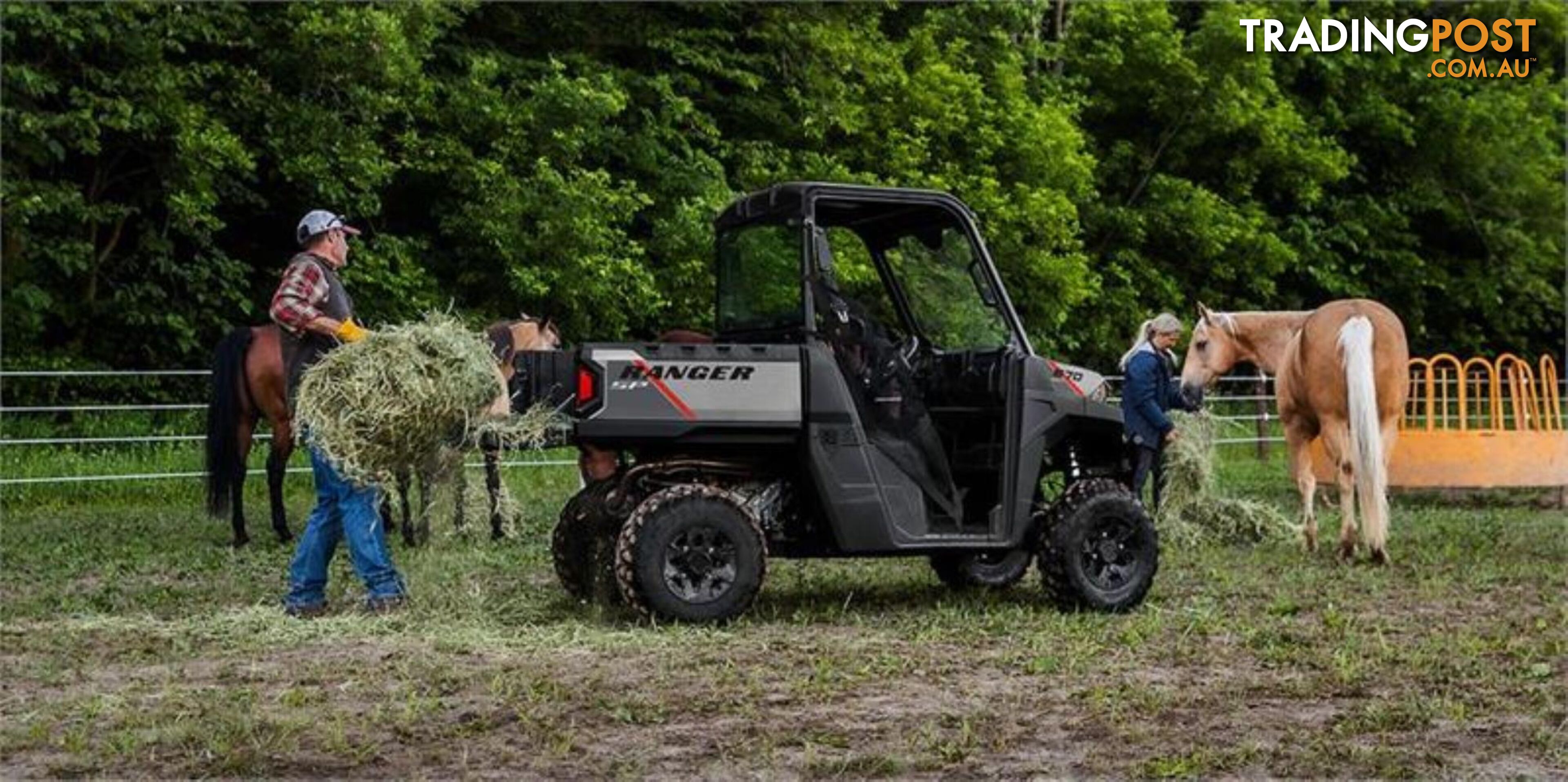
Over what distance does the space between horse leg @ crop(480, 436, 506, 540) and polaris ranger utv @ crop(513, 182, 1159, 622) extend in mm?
2553

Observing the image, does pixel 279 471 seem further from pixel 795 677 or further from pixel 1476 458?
pixel 1476 458

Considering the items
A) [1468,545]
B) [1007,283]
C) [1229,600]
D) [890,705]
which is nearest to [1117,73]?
[1007,283]

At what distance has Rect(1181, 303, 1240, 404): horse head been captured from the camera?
15.1 m

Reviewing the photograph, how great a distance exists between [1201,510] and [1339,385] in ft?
6.19

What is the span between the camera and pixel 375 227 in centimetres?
2209

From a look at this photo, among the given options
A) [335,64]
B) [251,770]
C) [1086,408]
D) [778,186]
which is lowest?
[251,770]

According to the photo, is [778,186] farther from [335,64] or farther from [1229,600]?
[335,64]

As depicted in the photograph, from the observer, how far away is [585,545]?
390 inches

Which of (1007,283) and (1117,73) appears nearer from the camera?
(1007,283)

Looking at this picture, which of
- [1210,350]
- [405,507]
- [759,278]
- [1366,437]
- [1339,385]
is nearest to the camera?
[759,278]

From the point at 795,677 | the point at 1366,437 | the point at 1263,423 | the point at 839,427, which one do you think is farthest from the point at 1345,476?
the point at 1263,423

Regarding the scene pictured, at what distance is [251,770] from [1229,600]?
5960mm

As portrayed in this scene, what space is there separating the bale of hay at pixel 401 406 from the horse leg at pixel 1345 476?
6.10m

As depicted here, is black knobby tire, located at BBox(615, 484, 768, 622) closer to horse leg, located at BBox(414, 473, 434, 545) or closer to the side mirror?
horse leg, located at BBox(414, 473, 434, 545)
